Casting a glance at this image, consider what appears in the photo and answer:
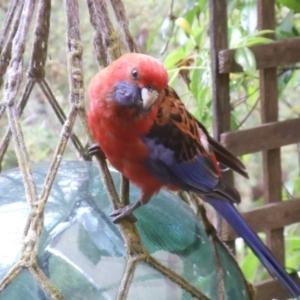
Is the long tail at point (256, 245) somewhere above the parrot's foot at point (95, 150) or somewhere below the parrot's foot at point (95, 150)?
below

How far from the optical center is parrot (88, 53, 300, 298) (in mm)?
659

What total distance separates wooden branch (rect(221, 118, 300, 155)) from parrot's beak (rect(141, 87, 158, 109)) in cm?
66

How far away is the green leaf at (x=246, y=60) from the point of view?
1171 millimetres

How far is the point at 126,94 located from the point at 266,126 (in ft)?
2.53

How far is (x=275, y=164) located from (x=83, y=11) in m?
0.73

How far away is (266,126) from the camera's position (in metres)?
1.38

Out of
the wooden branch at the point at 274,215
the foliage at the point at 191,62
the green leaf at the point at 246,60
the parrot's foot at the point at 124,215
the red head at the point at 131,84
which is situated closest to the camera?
the parrot's foot at the point at 124,215

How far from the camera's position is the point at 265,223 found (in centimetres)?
145

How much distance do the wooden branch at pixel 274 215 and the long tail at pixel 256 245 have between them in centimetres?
61

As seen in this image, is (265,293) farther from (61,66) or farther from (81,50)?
(81,50)

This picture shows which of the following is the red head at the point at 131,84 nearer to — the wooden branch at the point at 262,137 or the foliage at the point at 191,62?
the foliage at the point at 191,62

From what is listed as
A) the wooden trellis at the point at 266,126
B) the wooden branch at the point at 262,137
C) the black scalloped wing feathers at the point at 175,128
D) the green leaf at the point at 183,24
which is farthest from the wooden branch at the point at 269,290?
the black scalloped wing feathers at the point at 175,128

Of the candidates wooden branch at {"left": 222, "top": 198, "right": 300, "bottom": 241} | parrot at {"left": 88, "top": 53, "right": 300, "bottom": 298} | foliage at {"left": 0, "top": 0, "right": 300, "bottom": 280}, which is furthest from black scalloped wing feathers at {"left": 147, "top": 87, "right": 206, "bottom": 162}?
wooden branch at {"left": 222, "top": 198, "right": 300, "bottom": 241}

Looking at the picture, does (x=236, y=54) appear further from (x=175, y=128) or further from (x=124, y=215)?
(x=124, y=215)
